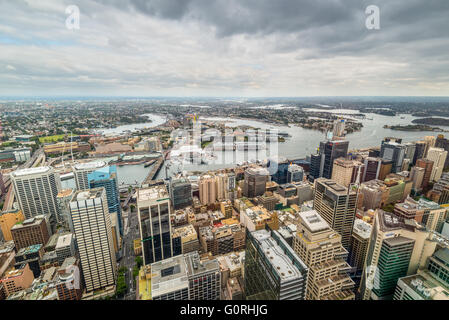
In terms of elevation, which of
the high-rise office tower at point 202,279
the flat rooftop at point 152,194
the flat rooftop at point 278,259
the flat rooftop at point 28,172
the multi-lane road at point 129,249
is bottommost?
the multi-lane road at point 129,249

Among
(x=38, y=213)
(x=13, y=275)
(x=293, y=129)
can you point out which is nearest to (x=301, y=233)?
(x=13, y=275)

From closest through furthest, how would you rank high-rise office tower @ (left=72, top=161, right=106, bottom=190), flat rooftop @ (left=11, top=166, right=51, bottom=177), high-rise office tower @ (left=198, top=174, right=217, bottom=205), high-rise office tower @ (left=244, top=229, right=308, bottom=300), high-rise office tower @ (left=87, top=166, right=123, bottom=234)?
high-rise office tower @ (left=244, top=229, right=308, bottom=300), high-rise office tower @ (left=87, top=166, right=123, bottom=234), flat rooftop @ (left=11, top=166, right=51, bottom=177), high-rise office tower @ (left=72, top=161, right=106, bottom=190), high-rise office tower @ (left=198, top=174, right=217, bottom=205)

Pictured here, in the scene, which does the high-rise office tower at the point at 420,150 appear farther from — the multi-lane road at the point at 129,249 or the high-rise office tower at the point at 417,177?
the multi-lane road at the point at 129,249

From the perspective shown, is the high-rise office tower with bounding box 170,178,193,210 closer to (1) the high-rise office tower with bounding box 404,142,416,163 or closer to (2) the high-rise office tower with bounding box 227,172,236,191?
(2) the high-rise office tower with bounding box 227,172,236,191

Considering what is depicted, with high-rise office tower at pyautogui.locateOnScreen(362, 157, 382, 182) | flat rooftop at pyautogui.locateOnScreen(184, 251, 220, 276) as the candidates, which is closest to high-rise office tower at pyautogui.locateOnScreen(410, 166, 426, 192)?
high-rise office tower at pyautogui.locateOnScreen(362, 157, 382, 182)

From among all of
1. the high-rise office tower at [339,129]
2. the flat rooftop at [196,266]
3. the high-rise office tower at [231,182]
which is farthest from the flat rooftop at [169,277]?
the high-rise office tower at [339,129]
